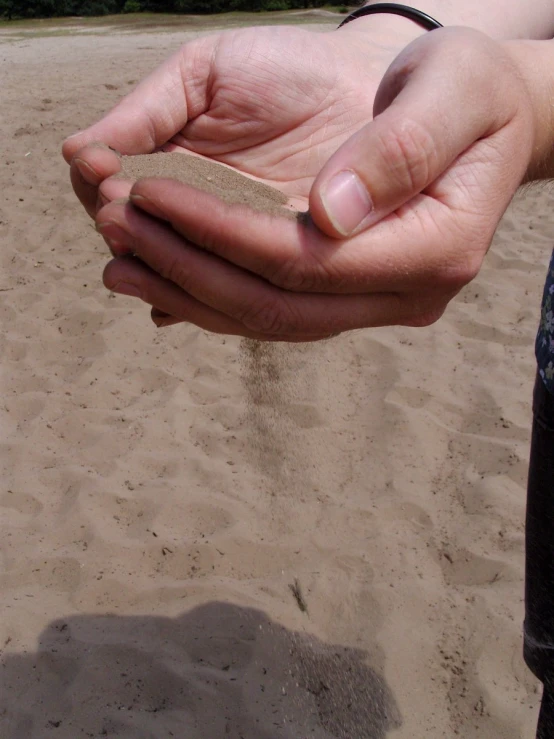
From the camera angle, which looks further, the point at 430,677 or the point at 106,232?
the point at 430,677

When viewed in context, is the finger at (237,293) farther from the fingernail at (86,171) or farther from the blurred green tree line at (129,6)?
the blurred green tree line at (129,6)

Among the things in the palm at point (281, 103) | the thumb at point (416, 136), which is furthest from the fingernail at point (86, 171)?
the thumb at point (416, 136)

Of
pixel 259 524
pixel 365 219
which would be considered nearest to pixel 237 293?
pixel 365 219

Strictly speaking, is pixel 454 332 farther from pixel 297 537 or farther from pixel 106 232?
pixel 106 232

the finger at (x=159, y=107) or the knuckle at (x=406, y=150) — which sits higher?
the knuckle at (x=406, y=150)

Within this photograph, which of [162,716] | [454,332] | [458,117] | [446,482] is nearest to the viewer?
[458,117]

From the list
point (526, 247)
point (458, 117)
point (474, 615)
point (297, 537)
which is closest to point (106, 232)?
point (458, 117)

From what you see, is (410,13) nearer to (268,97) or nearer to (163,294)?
(268,97)
